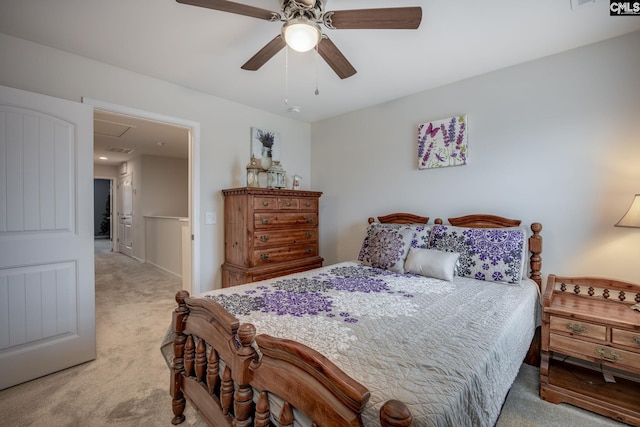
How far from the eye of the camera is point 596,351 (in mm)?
1644

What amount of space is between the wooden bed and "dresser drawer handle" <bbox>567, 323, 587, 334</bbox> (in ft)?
5.81

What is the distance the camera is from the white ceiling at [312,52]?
5.62 feet

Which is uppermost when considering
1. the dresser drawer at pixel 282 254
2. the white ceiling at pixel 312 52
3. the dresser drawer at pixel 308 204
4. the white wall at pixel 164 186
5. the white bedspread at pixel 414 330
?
the white ceiling at pixel 312 52

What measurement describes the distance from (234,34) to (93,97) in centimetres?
137

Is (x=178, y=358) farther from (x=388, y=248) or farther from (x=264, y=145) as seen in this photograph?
(x=264, y=145)

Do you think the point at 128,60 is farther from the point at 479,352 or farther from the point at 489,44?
the point at 479,352

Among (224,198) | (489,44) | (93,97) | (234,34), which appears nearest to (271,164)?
(224,198)

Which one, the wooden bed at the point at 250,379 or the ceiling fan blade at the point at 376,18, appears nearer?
the wooden bed at the point at 250,379

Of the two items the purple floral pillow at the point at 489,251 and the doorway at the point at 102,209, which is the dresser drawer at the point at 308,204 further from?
the doorway at the point at 102,209

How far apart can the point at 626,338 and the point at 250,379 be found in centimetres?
206

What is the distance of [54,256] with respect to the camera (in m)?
2.12

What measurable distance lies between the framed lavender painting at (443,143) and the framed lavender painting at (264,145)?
5.56ft

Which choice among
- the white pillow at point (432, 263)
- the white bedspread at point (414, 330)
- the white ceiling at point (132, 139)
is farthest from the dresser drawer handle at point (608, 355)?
the white ceiling at point (132, 139)

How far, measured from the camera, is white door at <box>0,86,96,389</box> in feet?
6.35
